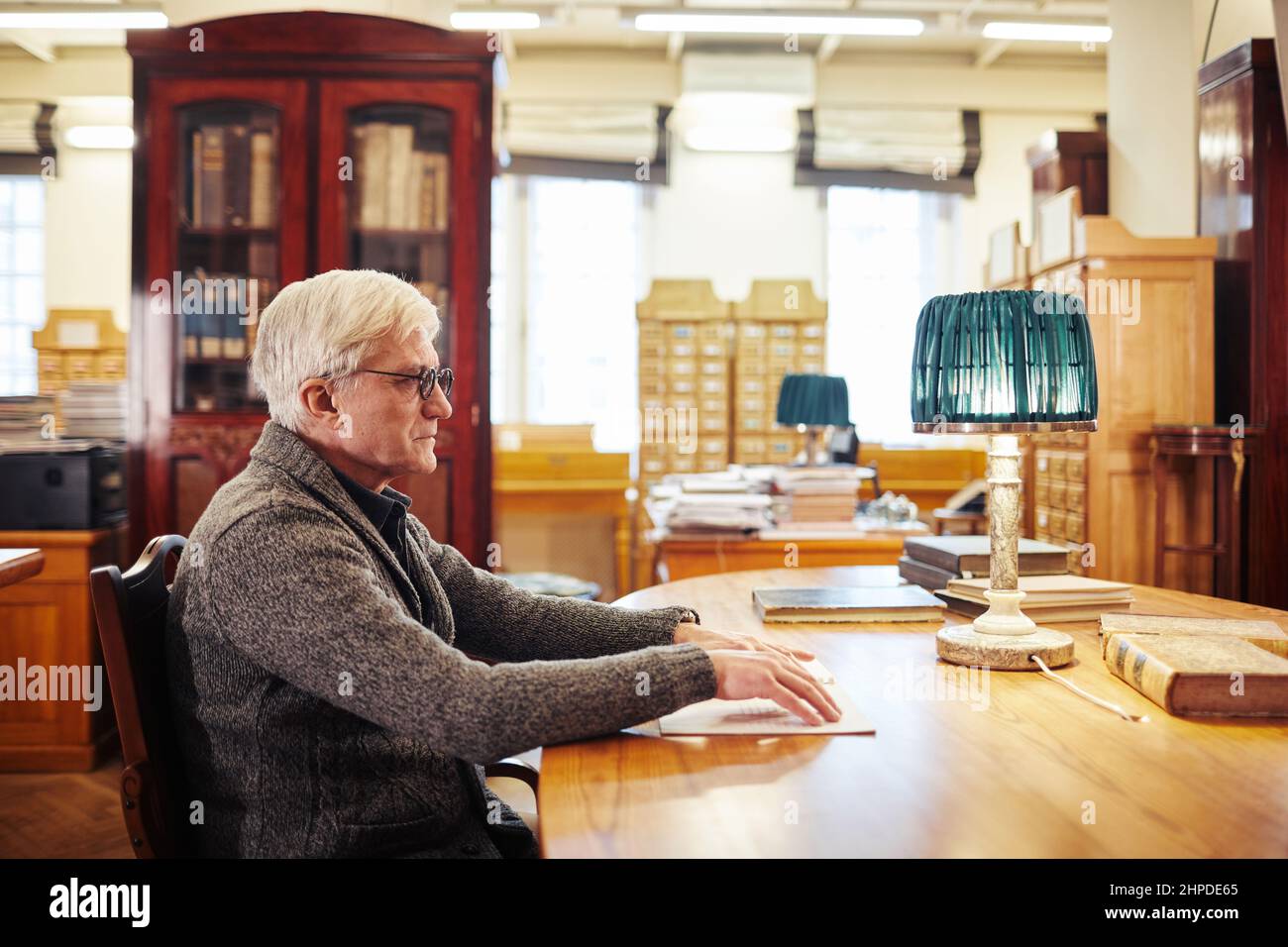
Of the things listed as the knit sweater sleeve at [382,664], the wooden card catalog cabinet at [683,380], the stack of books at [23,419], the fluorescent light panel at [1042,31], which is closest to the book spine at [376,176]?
the stack of books at [23,419]

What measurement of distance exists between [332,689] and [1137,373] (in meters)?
5.21

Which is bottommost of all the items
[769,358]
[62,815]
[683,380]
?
[62,815]

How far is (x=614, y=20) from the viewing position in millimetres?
7547

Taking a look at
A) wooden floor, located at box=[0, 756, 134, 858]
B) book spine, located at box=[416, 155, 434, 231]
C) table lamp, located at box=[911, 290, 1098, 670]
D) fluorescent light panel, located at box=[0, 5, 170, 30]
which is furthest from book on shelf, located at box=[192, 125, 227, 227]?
fluorescent light panel, located at box=[0, 5, 170, 30]

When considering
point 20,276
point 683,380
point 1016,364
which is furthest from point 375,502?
point 20,276

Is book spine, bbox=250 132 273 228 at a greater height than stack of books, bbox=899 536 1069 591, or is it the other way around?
book spine, bbox=250 132 273 228

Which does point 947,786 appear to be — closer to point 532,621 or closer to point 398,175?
point 532,621

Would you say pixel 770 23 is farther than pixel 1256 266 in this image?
Yes

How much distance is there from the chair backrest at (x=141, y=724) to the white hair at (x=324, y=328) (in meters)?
0.31

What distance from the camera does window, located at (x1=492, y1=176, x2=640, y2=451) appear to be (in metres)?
8.73

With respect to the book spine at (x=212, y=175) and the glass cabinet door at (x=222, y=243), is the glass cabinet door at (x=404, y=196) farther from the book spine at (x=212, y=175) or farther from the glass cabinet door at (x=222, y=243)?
the book spine at (x=212, y=175)

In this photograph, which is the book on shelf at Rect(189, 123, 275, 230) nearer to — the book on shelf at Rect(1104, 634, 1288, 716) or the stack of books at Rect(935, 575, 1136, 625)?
the stack of books at Rect(935, 575, 1136, 625)

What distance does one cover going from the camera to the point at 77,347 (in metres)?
8.26

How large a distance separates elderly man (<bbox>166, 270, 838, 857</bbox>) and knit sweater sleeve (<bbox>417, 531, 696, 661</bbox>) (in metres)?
0.16
